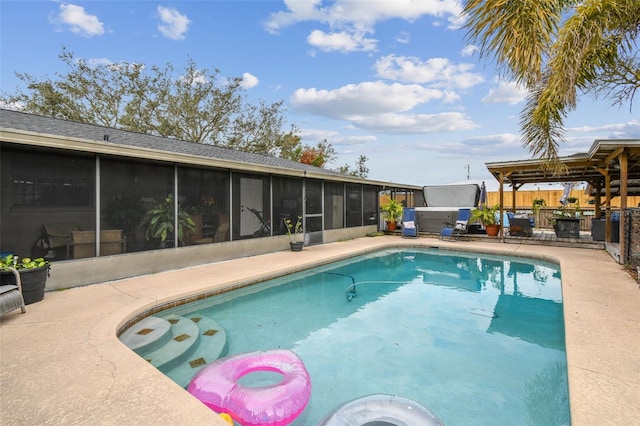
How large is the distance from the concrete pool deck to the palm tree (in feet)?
10.3

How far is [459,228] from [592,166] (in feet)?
14.1

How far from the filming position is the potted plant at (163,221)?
6.59 metres

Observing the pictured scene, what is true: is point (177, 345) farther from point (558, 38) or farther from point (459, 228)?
point (459, 228)

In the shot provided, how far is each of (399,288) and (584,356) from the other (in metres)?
4.12

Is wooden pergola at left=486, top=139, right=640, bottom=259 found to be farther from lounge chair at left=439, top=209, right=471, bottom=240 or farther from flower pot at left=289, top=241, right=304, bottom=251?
flower pot at left=289, top=241, right=304, bottom=251

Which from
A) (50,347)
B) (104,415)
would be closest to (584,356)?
(104,415)

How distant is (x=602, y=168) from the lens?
10062 millimetres

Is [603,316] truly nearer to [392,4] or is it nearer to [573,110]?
[573,110]

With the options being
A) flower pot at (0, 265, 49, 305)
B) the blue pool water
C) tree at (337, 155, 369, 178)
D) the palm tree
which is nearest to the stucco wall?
flower pot at (0, 265, 49, 305)

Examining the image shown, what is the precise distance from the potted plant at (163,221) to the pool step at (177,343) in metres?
2.52

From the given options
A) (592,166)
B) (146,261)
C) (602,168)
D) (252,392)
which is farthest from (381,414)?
(602,168)

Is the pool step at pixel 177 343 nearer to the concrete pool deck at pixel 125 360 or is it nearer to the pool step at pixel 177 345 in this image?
the pool step at pixel 177 345

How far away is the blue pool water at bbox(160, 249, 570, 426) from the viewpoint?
3201mm

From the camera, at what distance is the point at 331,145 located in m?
29.9
